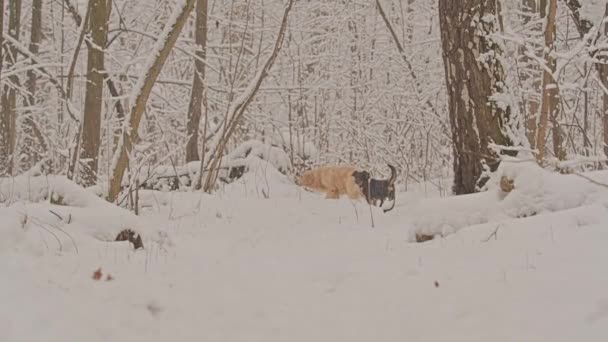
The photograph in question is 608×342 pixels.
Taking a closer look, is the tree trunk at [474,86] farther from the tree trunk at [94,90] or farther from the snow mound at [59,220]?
the tree trunk at [94,90]

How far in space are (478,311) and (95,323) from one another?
5.68 feet

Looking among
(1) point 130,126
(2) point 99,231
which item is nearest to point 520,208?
(2) point 99,231

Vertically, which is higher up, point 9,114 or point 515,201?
point 9,114

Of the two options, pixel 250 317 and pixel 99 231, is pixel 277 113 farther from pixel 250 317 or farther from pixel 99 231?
pixel 250 317

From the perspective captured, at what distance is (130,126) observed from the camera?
6.76m

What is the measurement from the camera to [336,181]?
9.41 metres

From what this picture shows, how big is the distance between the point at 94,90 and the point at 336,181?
3486 millimetres

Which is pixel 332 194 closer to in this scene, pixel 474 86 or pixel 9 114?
pixel 474 86

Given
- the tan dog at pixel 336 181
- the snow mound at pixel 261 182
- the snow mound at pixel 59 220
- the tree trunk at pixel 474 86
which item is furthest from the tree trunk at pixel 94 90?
the tree trunk at pixel 474 86

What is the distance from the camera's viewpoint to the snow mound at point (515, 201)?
14.7 ft

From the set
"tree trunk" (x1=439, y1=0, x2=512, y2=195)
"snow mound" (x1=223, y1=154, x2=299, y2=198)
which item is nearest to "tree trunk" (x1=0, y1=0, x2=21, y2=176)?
"snow mound" (x1=223, y1=154, x2=299, y2=198)

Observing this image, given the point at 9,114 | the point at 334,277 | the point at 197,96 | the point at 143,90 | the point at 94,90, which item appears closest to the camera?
the point at 334,277

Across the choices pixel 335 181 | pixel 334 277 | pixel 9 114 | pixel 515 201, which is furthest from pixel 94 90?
pixel 515 201

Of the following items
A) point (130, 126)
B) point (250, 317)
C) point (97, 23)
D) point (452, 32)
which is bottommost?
point (250, 317)
